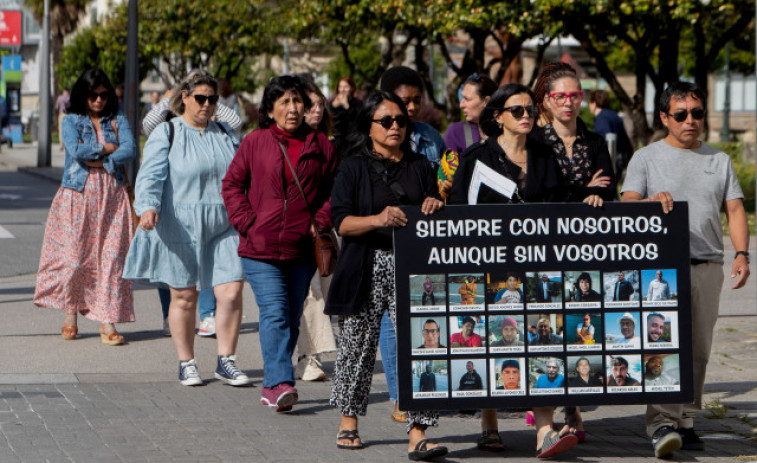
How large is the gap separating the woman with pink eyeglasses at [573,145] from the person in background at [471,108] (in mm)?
988

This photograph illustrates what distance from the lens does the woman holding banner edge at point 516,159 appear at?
234 inches

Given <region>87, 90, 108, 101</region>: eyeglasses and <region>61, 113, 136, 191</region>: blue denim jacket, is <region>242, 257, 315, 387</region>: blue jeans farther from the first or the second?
<region>87, 90, 108, 101</region>: eyeglasses

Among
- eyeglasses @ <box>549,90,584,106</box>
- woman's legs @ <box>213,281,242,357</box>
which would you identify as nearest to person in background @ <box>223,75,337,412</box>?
woman's legs @ <box>213,281,242,357</box>

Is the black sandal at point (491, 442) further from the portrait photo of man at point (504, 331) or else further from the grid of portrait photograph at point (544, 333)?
the portrait photo of man at point (504, 331)

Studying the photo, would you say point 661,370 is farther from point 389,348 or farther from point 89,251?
point 89,251

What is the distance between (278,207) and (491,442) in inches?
68.3

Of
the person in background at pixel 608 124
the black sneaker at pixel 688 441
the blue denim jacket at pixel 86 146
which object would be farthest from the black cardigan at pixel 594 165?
the person in background at pixel 608 124

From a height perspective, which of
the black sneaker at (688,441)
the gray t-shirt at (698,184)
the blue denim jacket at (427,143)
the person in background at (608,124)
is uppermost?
the person in background at (608,124)

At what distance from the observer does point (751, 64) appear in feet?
173

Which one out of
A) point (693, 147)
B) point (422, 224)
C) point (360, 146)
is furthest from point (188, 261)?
point (693, 147)

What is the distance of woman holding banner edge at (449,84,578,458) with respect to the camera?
5945 millimetres

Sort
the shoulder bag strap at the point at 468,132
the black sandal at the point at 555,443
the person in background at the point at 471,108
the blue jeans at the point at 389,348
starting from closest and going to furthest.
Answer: the black sandal at the point at 555,443
the blue jeans at the point at 389,348
the person in background at the point at 471,108
the shoulder bag strap at the point at 468,132

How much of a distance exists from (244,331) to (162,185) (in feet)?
8.03

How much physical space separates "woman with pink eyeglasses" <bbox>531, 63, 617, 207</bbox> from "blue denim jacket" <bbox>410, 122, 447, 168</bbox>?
0.96 metres
